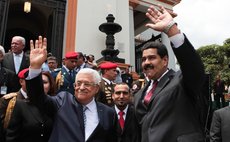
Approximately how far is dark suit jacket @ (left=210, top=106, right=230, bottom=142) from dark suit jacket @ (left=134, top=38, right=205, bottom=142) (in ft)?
6.80

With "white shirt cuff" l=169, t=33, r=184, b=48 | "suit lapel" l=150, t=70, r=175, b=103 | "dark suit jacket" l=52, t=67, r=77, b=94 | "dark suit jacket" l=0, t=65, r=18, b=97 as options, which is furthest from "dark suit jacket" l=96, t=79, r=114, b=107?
"white shirt cuff" l=169, t=33, r=184, b=48

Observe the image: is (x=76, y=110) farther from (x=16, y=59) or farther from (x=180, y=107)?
(x=16, y=59)

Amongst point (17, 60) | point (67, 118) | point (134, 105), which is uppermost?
point (17, 60)

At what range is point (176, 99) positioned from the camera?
81.3 inches

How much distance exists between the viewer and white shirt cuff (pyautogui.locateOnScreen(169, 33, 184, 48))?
2.02 meters

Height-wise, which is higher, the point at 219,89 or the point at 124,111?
the point at 219,89

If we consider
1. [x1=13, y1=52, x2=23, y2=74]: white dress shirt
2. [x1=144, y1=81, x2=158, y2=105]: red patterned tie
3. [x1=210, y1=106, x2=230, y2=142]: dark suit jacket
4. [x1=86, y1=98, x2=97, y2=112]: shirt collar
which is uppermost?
[x1=13, y1=52, x2=23, y2=74]: white dress shirt

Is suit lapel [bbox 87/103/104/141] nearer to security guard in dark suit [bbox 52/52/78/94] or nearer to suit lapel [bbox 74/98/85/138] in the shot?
suit lapel [bbox 74/98/85/138]

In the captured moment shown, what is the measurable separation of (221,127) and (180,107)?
89.2 inches

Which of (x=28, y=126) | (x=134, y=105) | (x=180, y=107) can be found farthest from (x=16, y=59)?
(x=180, y=107)

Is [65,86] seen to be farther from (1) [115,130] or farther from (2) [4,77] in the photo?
(1) [115,130]

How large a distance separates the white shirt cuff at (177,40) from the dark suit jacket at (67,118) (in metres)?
1.01

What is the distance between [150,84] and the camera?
256 cm

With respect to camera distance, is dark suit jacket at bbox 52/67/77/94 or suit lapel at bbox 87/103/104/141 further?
dark suit jacket at bbox 52/67/77/94
